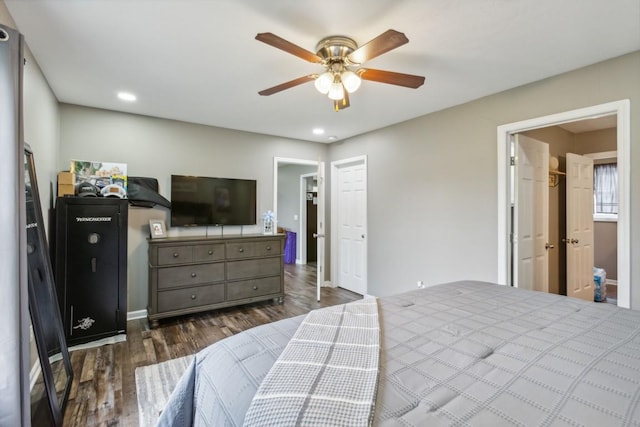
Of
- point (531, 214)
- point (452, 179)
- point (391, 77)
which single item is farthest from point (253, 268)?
point (531, 214)

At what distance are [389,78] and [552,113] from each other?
1.62 metres

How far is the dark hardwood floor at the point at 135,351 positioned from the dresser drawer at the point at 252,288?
7.7 inches

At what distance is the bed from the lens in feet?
2.56

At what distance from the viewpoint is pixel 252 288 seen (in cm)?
382

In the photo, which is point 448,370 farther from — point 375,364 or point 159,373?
point 159,373

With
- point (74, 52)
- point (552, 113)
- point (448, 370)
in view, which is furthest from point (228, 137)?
point (448, 370)

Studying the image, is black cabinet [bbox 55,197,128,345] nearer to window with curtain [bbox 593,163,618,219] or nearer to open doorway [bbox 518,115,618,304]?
open doorway [bbox 518,115,618,304]

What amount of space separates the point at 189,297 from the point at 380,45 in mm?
3163

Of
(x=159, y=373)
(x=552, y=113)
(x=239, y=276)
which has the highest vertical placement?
(x=552, y=113)

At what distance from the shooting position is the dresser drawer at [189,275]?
10.7ft

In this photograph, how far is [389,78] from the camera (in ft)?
6.42

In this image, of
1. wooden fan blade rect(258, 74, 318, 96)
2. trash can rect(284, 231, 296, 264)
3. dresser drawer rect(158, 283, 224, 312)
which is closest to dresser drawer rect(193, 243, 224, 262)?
dresser drawer rect(158, 283, 224, 312)

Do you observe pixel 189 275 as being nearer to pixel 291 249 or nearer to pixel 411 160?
pixel 411 160

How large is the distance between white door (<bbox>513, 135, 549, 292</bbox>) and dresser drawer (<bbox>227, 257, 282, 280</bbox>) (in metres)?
2.76
